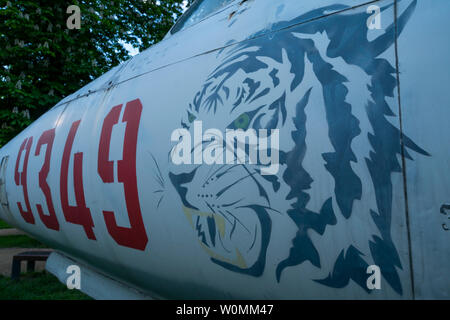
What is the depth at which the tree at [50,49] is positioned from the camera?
624cm

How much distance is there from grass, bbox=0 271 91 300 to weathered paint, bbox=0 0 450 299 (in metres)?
2.46

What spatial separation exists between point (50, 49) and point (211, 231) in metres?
7.18

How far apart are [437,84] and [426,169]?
240mm

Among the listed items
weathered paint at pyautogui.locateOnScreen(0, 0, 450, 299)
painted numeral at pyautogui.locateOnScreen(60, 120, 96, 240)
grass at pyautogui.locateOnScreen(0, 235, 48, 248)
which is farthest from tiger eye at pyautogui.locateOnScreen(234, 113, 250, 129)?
grass at pyautogui.locateOnScreen(0, 235, 48, 248)

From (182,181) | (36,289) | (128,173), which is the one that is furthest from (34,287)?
(182,181)

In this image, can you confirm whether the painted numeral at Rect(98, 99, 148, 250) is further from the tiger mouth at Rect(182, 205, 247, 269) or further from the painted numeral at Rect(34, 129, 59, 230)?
the painted numeral at Rect(34, 129, 59, 230)

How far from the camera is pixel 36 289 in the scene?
13.4ft

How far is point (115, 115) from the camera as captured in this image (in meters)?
1.91

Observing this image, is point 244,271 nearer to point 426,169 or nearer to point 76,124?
point 426,169

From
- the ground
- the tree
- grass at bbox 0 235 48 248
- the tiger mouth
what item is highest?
the tree

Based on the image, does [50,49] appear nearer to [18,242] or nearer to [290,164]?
[18,242]

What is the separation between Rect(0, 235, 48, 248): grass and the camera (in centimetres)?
738
